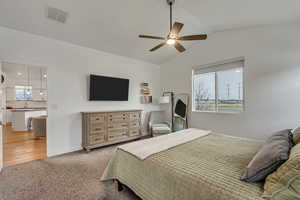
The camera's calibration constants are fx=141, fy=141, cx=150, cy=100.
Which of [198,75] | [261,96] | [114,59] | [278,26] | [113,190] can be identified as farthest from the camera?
[198,75]

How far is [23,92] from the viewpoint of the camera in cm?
780

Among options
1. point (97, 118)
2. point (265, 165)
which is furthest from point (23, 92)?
point (265, 165)

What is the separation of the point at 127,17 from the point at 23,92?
821 cm

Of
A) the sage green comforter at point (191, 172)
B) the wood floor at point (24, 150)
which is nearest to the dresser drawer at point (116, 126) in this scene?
the wood floor at point (24, 150)

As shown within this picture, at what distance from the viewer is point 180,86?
4.82 m

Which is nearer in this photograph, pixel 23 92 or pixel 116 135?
pixel 116 135

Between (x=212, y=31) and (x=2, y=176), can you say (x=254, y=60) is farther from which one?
(x=2, y=176)

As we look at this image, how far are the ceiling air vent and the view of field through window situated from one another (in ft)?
12.2

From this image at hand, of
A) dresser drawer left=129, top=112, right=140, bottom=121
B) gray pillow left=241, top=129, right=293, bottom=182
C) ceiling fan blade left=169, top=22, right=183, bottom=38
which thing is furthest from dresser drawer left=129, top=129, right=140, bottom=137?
gray pillow left=241, top=129, right=293, bottom=182

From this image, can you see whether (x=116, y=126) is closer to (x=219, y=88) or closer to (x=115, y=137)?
(x=115, y=137)

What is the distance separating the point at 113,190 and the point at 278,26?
4.54m

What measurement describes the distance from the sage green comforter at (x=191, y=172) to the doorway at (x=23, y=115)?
2.68 metres

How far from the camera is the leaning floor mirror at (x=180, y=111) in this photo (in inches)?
183

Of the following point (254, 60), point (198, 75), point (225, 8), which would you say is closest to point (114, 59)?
point (198, 75)
